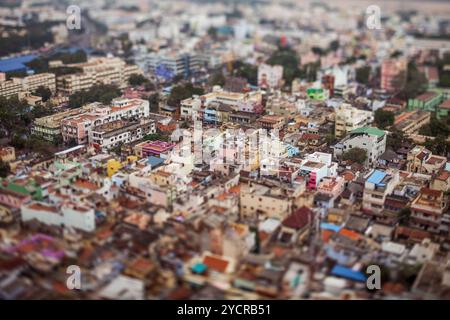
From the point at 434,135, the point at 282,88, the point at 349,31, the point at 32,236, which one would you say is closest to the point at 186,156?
the point at 32,236

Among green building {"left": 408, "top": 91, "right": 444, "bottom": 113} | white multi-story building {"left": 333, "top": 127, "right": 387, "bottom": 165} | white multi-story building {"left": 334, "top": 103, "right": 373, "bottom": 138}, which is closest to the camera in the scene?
white multi-story building {"left": 333, "top": 127, "right": 387, "bottom": 165}

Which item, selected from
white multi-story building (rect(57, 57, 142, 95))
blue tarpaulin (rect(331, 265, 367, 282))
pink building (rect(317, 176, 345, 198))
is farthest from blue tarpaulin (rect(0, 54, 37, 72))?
blue tarpaulin (rect(331, 265, 367, 282))

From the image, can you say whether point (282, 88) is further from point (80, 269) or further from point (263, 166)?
point (80, 269)

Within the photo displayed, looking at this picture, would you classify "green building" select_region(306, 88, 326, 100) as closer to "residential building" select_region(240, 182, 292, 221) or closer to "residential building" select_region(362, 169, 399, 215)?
"residential building" select_region(362, 169, 399, 215)

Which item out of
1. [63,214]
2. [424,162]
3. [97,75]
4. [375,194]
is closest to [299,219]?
[375,194]

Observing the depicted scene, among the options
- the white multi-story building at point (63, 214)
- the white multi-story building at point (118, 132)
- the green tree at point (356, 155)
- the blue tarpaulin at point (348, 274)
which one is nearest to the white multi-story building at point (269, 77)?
the white multi-story building at point (118, 132)

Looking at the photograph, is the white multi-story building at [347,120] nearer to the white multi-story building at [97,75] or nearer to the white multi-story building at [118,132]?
the white multi-story building at [118,132]

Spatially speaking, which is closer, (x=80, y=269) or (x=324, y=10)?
(x=80, y=269)
